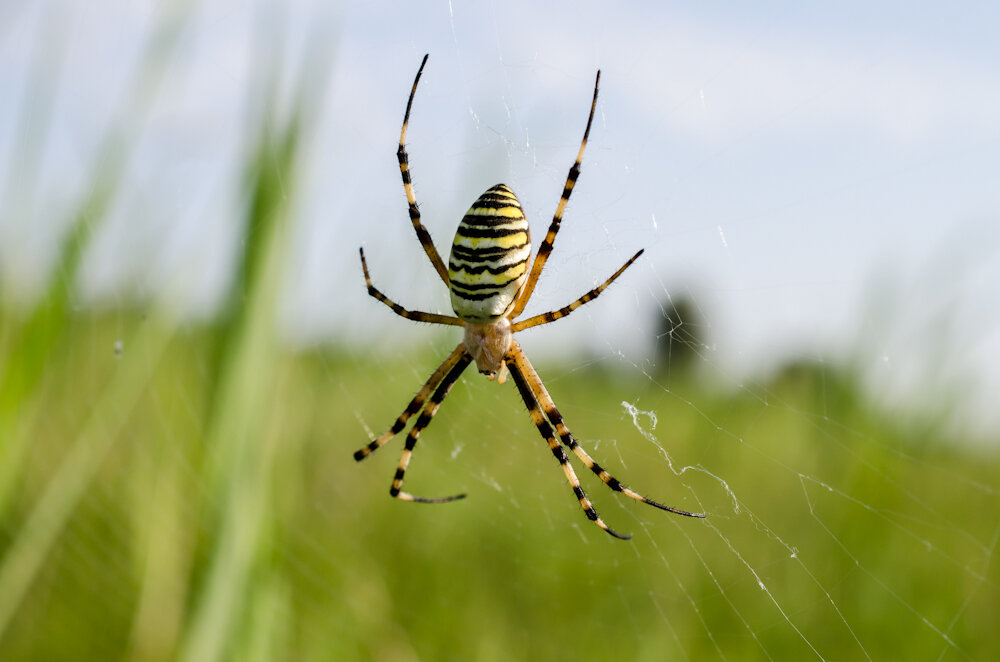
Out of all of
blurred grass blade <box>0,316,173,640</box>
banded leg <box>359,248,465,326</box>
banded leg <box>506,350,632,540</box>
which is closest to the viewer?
blurred grass blade <box>0,316,173,640</box>

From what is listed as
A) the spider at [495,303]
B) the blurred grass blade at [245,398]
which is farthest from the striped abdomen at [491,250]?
the blurred grass blade at [245,398]

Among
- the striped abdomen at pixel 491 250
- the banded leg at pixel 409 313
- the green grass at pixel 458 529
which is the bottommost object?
the green grass at pixel 458 529

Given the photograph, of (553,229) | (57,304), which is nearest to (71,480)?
(57,304)

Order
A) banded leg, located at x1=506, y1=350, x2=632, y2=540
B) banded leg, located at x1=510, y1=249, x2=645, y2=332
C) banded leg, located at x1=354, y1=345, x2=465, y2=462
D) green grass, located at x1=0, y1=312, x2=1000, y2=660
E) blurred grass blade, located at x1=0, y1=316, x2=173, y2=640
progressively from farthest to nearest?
1. banded leg, located at x1=354, y1=345, x2=465, y2=462
2. banded leg, located at x1=506, y1=350, x2=632, y2=540
3. banded leg, located at x1=510, y1=249, x2=645, y2=332
4. green grass, located at x1=0, y1=312, x2=1000, y2=660
5. blurred grass blade, located at x1=0, y1=316, x2=173, y2=640

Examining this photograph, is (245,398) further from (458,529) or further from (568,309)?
(458,529)

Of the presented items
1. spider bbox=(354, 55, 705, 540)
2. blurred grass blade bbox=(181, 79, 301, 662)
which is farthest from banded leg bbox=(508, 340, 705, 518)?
blurred grass blade bbox=(181, 79, 301, 662)

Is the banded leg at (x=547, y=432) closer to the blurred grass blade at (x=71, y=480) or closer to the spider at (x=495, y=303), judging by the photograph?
the spider at (x=495, y=303)

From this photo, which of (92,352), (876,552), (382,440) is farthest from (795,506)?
(92,352)

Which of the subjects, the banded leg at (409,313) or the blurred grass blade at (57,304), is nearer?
the blurred grass blade at (57,304)

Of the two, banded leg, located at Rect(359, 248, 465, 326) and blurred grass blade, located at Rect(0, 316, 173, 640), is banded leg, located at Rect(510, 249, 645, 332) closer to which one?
banded leg, located at Rect(359, 248, 465, 326)
